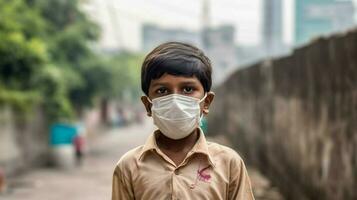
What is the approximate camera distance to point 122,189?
2.28 meters

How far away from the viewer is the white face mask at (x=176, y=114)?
2.22m

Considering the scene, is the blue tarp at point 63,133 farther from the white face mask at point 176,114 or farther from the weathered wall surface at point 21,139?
the white face mask at point 176,114

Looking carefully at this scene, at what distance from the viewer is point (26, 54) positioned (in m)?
13.5

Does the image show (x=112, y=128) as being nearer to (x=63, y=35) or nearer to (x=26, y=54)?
(x=63, y=35)

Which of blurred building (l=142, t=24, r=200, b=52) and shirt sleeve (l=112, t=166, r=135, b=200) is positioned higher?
shirt sleeve (l=112, t=166, r=135, b=200)

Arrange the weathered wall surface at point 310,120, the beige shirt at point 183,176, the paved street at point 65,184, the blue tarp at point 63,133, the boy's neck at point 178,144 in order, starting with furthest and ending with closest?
1. the blue tarp at point 63,133
2. the paved street at point 65,184
3. the weathered wall surface at point 310,120
4. the boy's neck at point 178,144
5. the beige shirt at point 183,176

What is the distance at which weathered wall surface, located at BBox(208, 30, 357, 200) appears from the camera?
20.5 feet

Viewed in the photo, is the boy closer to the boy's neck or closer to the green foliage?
the boy's neck

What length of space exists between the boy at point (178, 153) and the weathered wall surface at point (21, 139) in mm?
11936

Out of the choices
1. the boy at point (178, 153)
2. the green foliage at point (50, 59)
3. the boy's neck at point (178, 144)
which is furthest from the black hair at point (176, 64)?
the green foliage at point (50, 59)

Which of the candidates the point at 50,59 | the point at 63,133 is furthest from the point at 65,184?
the point at 50,59

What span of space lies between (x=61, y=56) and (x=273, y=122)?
9.91 meters

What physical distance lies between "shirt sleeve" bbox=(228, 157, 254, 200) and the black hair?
0.31m

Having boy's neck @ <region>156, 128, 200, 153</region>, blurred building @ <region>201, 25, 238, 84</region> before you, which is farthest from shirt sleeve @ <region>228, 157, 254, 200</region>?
blurred building @ <region>201, 25, 238, 84</region>
